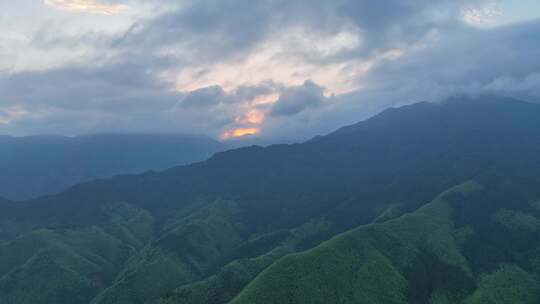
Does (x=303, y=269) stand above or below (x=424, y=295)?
above

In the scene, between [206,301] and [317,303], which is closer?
[317,303]

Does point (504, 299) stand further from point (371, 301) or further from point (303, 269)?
point (303, 269)

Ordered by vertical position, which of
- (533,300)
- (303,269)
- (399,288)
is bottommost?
(533,300)

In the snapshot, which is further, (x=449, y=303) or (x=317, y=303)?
(x=449, y=303)

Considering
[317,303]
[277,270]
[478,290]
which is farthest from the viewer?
[478,290]

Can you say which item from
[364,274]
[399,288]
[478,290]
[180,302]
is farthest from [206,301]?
[478,290]

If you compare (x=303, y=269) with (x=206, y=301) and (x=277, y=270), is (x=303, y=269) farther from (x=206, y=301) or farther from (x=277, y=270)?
(x=206, y=301)

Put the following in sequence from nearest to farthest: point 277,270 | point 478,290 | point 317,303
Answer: point 317,303 → point 277,270 → point 478,290

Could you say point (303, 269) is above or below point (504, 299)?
above

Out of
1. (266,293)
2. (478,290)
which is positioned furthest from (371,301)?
(478,290)
